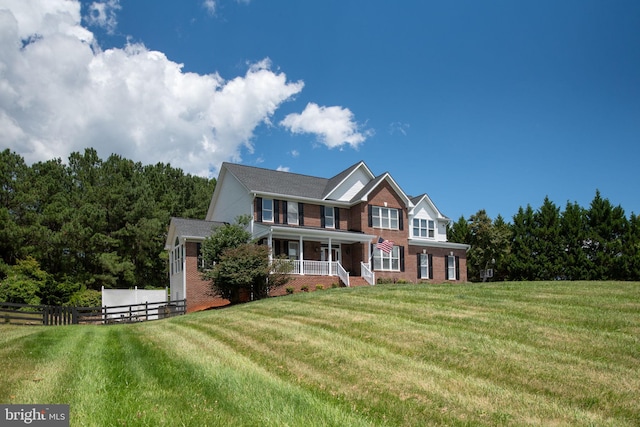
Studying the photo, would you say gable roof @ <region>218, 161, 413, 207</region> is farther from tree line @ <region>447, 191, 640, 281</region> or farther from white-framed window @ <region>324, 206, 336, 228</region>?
tree line @ <region>447, 191, 640, 281</region>

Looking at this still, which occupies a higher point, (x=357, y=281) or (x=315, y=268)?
(x=315, y=268)

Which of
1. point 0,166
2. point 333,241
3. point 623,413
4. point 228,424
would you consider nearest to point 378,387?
point 228,424

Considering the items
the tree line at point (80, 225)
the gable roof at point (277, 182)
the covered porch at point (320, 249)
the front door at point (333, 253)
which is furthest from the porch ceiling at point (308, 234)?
the tree line at point (80, 225)

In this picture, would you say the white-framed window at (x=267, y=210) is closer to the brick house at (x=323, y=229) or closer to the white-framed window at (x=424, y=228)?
the brick house at (x=323, y=229)

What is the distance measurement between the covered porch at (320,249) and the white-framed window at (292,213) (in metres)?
1.29

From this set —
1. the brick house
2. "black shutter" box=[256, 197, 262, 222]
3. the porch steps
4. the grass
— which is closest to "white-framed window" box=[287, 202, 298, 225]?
the brick house

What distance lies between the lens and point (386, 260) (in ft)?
115

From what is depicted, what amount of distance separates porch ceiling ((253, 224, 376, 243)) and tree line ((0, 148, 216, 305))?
45.5ft

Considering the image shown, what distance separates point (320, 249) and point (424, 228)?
10.8m

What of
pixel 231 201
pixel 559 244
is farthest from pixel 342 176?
pixel 559 244

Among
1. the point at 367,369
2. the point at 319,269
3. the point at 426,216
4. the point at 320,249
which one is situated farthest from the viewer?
the point at 426,216

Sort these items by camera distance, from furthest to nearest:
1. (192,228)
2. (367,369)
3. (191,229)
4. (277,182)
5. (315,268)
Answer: (277,182), (192,228), (191,229), (315,268), (367,369)

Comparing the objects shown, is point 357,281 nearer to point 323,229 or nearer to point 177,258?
point 323,229

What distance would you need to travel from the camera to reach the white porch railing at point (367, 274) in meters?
31.9
